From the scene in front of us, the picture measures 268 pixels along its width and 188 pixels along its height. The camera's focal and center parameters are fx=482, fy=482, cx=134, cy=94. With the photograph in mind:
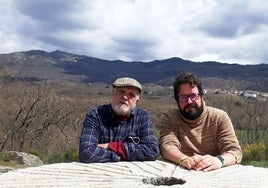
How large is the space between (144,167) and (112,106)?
751 mm

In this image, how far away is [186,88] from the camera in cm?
404

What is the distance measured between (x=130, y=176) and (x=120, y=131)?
2.83 ft

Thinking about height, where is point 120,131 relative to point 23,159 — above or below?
above

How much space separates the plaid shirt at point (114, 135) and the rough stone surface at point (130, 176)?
0.70 ft

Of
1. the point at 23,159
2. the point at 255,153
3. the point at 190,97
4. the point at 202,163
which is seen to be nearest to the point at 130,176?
the point at 202,163

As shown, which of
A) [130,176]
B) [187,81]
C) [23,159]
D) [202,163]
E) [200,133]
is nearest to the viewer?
[130,176]

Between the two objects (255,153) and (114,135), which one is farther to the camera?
(255,153)

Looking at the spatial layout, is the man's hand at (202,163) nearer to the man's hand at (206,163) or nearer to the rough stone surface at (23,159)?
the man's hand at (206,163)

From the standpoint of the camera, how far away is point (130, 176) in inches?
140

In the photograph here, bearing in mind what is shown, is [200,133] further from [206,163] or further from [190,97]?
[206,163]

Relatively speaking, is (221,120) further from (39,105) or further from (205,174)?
(39,105)

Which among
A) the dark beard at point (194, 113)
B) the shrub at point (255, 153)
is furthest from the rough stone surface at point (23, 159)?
the dark beard at point (194, 113)

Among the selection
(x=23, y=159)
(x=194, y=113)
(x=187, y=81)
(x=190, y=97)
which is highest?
(x=187, y=81)

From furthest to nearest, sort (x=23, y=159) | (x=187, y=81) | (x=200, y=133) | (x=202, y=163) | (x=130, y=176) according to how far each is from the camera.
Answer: (x=23, y=159)
(x=200, y=133)
(x=187, y=81)
(x=202, y=163)
(x=130, y=176)
